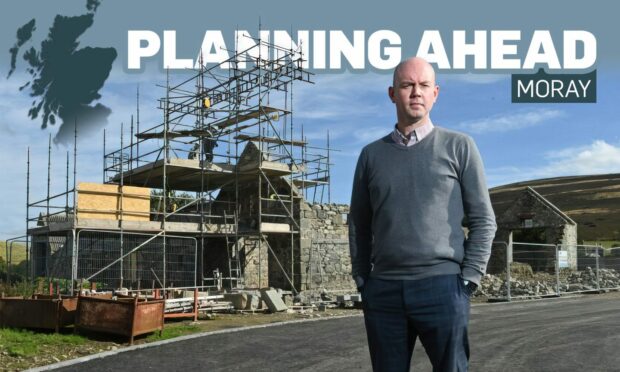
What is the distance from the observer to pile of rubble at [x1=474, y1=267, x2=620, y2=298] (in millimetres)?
21484

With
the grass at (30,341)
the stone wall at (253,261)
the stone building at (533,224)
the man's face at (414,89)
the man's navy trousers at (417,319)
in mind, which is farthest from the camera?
the stone building at (533,224)

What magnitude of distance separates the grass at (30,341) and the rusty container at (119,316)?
31 cm

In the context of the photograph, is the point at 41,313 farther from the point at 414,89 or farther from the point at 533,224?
the point at 533,224

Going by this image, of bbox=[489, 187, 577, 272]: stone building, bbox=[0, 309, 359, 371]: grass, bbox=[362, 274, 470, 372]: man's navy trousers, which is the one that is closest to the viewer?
bbox=[362, 274, 470, 372]: man's navy trousers

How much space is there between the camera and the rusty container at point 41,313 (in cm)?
1087

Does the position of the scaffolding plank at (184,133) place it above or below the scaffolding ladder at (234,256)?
above

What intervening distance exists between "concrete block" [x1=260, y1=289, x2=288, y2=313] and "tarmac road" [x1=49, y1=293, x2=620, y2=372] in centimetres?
293

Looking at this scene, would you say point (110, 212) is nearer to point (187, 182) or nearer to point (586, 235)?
point (187, 182)

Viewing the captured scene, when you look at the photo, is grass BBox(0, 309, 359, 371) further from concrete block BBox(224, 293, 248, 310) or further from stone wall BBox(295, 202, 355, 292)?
stone wall BBox(295, 202, 355, 292)

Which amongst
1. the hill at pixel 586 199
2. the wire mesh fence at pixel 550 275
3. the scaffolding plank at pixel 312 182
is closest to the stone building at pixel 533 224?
the wire mesh fence at pixel 550 275

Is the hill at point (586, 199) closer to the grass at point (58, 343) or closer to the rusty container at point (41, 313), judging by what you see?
the grass at point (58, 343)

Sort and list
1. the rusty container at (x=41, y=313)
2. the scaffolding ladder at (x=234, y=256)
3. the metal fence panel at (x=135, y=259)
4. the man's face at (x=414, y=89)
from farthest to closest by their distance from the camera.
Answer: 1. the scaffolding ladder at (x=234, y=256)
2. the metal fence panel at (x=135, y=259)
3. the rusty container at (x=41, y=313)
4. the man's face at (x=414, y=89)

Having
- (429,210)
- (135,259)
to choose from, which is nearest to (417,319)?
(429,210)

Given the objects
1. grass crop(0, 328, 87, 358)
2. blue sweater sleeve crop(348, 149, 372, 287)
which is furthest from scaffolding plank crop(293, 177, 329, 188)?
blue sweater sleeve crop(348, 149, 372, 287)
